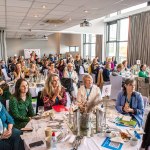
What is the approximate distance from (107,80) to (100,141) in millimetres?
4348

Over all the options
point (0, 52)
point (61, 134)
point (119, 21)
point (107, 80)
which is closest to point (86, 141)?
point (61, 134)

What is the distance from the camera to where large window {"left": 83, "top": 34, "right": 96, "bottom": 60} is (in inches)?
618

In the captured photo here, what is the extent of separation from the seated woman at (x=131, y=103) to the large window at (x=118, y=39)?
28.4 feet

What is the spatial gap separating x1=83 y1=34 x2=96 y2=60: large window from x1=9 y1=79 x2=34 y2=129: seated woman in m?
13.1

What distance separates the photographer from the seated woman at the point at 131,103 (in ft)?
9.26

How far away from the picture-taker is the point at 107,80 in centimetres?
614

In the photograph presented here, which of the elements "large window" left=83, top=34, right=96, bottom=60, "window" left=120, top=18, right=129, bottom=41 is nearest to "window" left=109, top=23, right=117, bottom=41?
"window" left=120, top=18, right=129, bottom=41

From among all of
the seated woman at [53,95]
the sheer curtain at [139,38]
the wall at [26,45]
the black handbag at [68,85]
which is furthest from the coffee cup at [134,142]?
the wall at [26,45]

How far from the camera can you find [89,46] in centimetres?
1622

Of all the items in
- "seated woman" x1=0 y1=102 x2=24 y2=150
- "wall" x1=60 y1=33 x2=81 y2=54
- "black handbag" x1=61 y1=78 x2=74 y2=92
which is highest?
"wall" x1=60 y1=33 x2=81 y2=54

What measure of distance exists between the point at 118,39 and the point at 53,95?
9674mm

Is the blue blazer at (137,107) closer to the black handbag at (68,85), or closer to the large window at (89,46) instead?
the black handbag at (68,85)

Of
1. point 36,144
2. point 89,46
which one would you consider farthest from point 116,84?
point 89,46

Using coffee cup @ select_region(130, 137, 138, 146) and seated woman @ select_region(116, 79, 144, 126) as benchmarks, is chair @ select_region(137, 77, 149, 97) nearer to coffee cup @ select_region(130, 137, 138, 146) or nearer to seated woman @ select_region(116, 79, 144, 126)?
seated woman @ select_region(116, 79, 144, 126)
